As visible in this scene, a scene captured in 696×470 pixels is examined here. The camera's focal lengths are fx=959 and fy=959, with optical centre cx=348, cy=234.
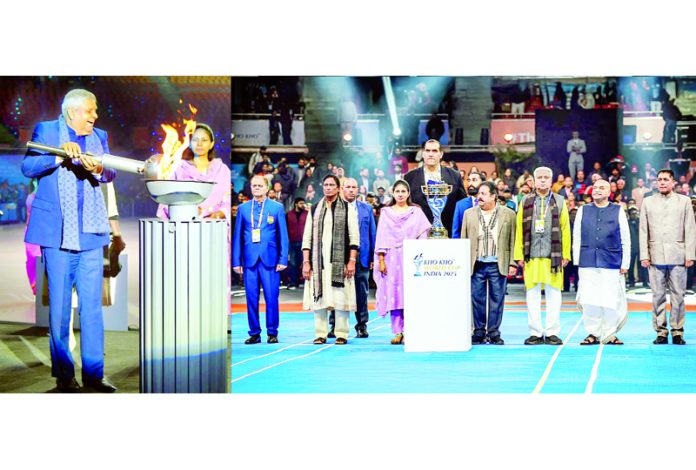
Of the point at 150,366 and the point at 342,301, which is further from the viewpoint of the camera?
the point at 342,301

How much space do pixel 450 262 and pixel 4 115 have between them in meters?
Answer: 3.44

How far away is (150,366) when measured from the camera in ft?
18.5

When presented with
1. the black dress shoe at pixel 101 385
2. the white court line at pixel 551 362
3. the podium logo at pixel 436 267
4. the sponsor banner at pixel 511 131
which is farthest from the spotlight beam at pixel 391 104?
the black dress shoe at pixel 101 385

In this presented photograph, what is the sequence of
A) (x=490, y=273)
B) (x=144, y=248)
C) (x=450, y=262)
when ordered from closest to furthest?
(x=144, y=248), (x=450, y=262), (x=490, y=273)

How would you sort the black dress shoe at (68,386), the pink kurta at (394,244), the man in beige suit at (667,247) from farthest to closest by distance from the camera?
the pink kurta at (394,244) → the man in beige suit at (667,247) → the black dress shoe at (68,386)

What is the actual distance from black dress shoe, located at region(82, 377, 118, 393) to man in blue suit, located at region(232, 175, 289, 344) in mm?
1587

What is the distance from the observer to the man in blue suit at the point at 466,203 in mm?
7824

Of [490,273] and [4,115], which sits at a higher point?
[4,115]

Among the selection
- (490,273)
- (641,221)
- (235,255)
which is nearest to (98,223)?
(235,255)

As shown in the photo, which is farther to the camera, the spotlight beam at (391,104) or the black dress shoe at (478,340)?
the black dress shoe at (478,340)

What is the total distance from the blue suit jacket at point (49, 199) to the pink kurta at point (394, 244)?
2.28 meters

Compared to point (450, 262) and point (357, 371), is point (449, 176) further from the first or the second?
point (357, 371)

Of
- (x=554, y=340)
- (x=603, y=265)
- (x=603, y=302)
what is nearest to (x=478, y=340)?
(x=554, y=340)

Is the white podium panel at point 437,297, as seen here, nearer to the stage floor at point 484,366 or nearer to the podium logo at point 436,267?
the podium logo at point 436,267
